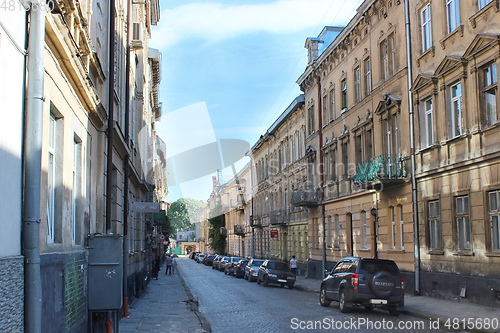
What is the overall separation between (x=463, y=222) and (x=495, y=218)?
73.1 inches

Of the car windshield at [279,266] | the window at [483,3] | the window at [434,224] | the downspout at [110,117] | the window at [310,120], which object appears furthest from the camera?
the window at [310,120]

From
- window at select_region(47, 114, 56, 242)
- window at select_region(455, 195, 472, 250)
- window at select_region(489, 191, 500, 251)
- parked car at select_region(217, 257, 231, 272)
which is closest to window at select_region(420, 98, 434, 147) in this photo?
window at select_region(455, 195, 472, 250)

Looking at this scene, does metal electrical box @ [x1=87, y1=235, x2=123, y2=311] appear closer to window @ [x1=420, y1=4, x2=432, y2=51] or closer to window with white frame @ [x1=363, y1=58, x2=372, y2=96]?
window @ [x1=420, y1=4, x2=432, y2=51]

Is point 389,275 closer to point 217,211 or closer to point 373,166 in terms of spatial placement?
point 373,166

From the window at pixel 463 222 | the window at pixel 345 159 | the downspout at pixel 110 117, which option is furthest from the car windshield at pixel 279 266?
the downspout at pixel 110 117

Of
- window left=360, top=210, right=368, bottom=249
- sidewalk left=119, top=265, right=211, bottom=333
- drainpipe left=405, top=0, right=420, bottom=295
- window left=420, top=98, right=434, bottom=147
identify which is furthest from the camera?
window left=360, top=210, right=368, bottom=249

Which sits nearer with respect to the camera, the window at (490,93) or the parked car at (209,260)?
the window at (490,93)

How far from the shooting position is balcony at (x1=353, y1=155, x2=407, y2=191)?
2231 cm

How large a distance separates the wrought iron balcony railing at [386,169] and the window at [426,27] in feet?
15.1

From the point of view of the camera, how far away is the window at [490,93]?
54.4 ft

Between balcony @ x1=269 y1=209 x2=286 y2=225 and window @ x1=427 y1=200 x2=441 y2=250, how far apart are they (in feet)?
82.1

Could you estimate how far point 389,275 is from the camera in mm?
15945

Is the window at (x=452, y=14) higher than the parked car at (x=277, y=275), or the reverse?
the window at (x=452, y=14)

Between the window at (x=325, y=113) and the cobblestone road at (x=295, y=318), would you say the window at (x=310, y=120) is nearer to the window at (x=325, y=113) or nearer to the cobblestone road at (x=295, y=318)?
the window at (x=325, y=113)
